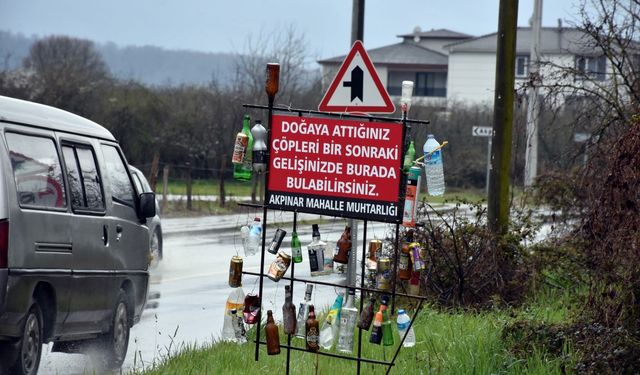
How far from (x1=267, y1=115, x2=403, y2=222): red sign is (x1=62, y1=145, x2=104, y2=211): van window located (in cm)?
213

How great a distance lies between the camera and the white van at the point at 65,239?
8.07 metres

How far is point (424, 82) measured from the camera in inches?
3900

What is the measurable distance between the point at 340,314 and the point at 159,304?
23.2 feet

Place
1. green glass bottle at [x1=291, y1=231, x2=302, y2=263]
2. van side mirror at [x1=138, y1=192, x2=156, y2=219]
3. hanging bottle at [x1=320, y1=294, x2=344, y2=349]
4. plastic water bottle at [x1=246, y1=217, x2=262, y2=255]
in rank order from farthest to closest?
van side mirror at [x1=138, y1=192, x2=156, y2=219], plastic water bottle at [x1=246, y1=217, x2=262, y2=255], green glass bottle at [x1=291, y1=231, x2=302, y2=263], hanging bottle at [x1=320, y1=294, x2=344, y2=349]

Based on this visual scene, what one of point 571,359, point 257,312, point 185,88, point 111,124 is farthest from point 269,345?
point 185,88

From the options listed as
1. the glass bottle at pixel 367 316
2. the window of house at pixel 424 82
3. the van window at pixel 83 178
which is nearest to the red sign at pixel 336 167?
the glass bottle at pixel 367 316

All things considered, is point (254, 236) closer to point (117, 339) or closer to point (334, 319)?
point (334, 319)

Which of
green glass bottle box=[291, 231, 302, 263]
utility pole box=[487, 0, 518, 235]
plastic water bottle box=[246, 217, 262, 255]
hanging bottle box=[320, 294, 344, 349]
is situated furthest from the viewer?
utility pole box=[487, 0, 518, 235]

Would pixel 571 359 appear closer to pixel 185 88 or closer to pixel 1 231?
pixel 1 231

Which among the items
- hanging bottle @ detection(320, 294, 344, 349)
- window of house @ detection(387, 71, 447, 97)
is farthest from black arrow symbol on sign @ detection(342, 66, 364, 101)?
window of house @ detection(387, 71, 447, 97)

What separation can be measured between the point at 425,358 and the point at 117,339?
9.32 ft

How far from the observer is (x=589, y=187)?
13.6m

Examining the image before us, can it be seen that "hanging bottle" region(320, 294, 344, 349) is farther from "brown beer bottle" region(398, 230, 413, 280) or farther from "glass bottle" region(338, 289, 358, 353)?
"brown beer bottle" region(398, 230, 413, 280)

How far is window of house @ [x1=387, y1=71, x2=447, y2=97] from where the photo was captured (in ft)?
325
